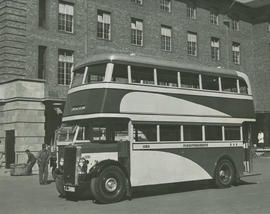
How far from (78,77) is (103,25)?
54.3 ft

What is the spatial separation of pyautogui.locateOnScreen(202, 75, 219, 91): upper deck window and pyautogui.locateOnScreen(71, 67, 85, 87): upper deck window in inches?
171

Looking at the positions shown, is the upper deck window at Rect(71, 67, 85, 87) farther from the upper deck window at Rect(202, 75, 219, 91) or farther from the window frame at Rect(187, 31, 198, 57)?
the window frame at Rect(187, 31, 198, 57)

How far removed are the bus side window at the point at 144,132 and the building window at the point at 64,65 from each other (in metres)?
14.7

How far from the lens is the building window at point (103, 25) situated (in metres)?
29.5

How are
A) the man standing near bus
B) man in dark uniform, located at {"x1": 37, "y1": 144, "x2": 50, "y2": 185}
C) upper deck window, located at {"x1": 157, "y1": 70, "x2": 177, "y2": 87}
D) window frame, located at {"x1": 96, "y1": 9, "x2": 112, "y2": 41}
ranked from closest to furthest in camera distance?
1. upper deck window, located at {"x1": 157, "y1": 70, "x2": 177, "y2": 87}
2. man in dark uniform, located at {"x1": 37, "y1": 144, "x2": 50, "y2": 185}
3. window frame, located at {"x1": 96, "y1": 9, "x2": 112, "y2": 41}
4. the man standing near bus

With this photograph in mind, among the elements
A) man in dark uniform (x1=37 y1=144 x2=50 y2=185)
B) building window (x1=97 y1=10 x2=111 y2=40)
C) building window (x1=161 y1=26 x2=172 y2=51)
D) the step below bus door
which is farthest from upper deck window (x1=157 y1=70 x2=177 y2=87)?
building window (x1=161 y1=26 x2=172 y2=51)

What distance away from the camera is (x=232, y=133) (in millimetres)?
16219

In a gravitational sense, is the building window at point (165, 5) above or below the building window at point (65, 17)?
above

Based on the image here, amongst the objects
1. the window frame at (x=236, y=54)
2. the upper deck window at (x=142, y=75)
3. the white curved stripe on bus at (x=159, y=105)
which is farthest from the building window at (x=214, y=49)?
the upper deck window at (x=142, y=75)

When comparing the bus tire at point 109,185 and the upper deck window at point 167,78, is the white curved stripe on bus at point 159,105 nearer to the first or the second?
the upper deck window at point 167,78

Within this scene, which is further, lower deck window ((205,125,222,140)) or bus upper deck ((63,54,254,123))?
lower deck window ((205,125,222,140))

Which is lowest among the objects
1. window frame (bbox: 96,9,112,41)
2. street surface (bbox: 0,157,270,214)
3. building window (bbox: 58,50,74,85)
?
street surface (bbox: 0,157,270,214)

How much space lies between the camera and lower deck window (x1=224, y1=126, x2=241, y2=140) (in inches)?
630

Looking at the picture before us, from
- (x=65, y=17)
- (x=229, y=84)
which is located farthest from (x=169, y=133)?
(x=65, y=17)
